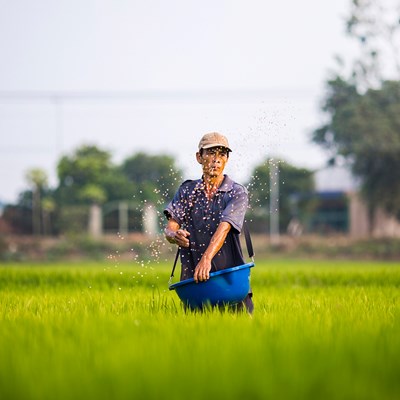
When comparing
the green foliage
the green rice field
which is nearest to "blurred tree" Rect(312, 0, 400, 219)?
the green foliage

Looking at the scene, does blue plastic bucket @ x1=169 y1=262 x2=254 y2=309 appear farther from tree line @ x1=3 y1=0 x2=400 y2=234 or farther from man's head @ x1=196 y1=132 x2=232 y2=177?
tree line @ x1=3 y1=0 x2=400 y2=234

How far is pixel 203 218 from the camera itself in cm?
525

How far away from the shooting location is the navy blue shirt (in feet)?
17.1

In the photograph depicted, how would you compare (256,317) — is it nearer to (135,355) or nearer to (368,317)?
(368,317)

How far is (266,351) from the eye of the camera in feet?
11.1

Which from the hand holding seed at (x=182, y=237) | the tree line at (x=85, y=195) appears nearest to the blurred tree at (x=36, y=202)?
the tree line at (x=85, y=195)

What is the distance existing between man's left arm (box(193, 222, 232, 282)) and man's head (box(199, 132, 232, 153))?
54 cm

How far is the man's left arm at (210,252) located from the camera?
15.1ft

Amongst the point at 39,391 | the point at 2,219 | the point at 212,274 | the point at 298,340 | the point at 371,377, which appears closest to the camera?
the point at 39,391

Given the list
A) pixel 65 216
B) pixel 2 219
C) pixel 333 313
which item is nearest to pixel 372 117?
pixel 65 216

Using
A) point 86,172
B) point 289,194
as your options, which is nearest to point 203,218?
point 86,172

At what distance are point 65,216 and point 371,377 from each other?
27642mm

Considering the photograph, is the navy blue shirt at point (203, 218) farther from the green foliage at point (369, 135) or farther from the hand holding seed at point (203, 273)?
the green foliage at point (369, 135)

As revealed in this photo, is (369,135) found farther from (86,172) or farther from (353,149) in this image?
(86,172)
